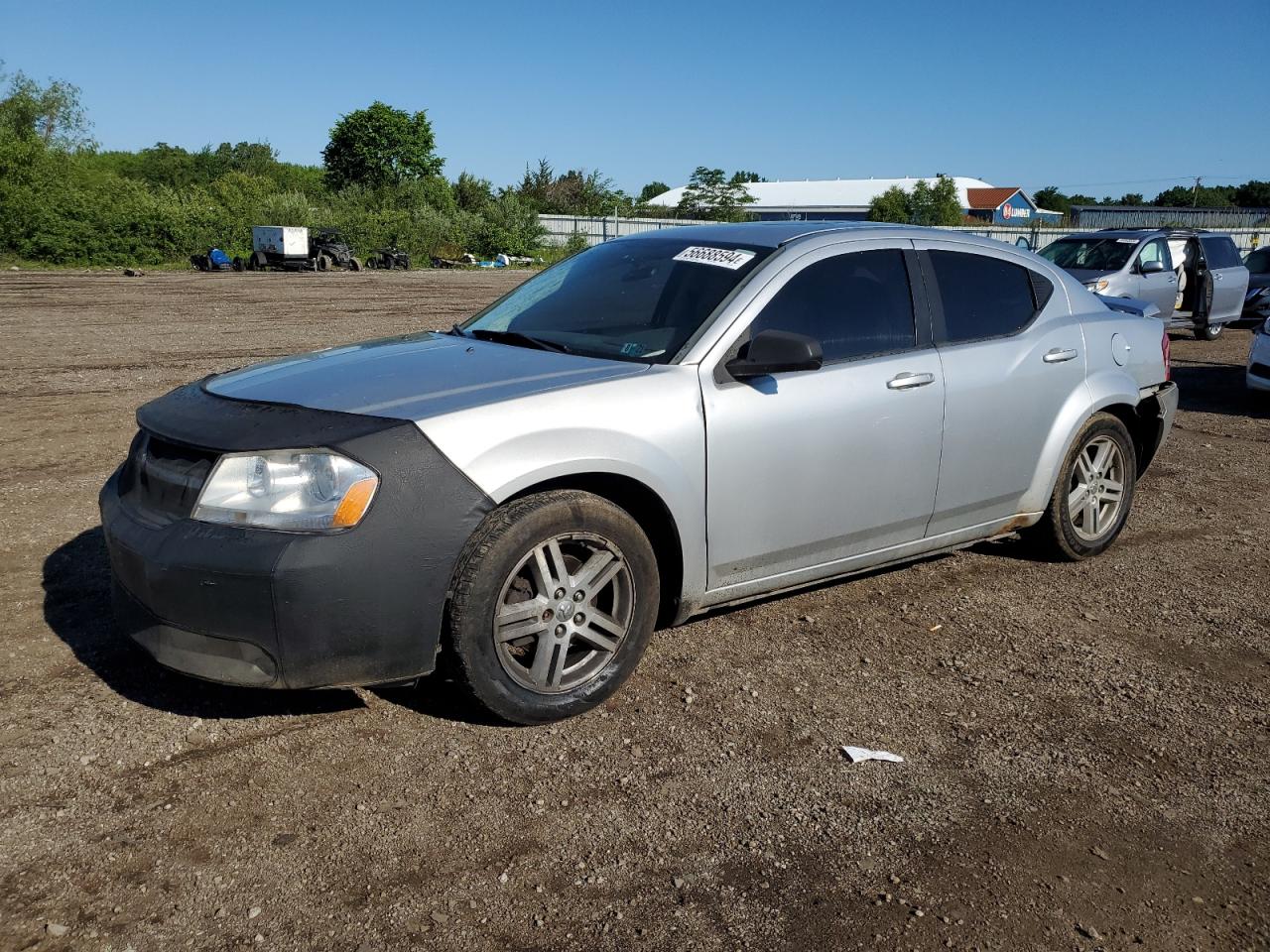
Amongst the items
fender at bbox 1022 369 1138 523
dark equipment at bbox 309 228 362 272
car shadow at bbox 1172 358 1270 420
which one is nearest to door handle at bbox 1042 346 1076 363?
fender at bbox 1022 369 1138 523

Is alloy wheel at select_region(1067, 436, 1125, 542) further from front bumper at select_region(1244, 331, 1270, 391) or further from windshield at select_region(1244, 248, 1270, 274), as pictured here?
windshield at select_region(1244, 248, 1270, 274)

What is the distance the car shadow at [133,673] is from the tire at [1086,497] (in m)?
3.53

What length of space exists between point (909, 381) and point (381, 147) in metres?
84.8

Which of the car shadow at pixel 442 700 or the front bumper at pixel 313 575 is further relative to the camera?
the car shadow at pixel 442 700

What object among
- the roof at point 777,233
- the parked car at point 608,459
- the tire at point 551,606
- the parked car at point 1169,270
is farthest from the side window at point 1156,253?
the tire at point 551,606

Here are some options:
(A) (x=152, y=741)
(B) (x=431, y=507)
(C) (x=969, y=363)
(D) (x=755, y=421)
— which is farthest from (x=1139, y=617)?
(A) (x=152, y=741)

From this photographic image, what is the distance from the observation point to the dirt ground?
2.68 meters

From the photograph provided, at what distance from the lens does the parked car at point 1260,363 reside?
10.9m

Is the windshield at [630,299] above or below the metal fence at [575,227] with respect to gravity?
below

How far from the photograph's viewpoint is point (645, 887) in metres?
2.80

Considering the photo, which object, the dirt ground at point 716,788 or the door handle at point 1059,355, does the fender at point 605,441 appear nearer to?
the dirt ground at point 716,788

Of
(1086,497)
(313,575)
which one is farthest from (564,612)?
(1086,497)

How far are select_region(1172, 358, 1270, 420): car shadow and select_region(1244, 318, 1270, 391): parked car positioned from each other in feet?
0.94

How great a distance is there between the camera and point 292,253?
41250 mm
